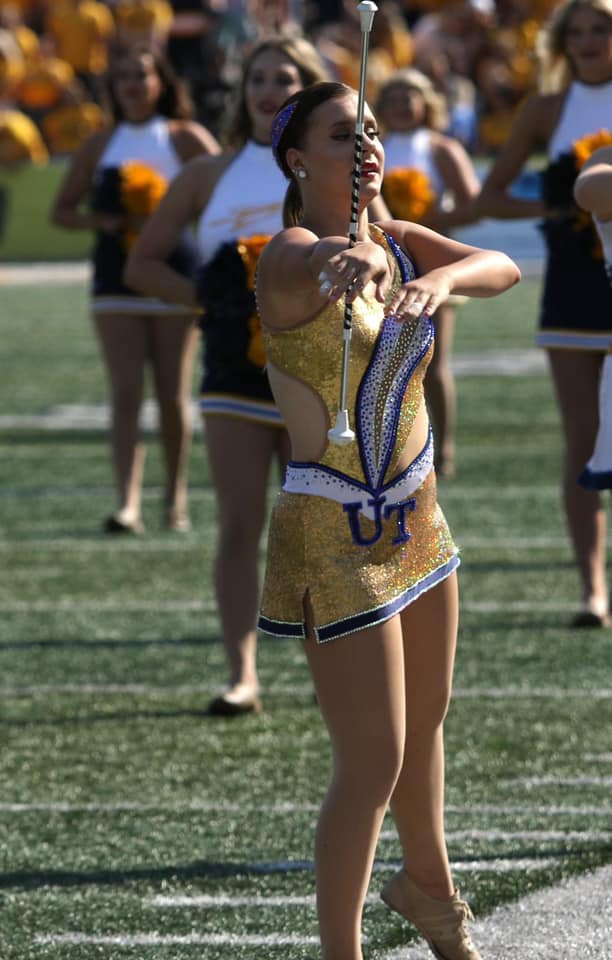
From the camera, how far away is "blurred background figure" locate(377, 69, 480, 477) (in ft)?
29.3

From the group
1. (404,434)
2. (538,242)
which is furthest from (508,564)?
(538,242)

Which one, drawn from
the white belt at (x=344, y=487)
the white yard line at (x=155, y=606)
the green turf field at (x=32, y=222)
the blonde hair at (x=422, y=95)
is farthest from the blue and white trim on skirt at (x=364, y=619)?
the green turf field at (x=32, y=222)

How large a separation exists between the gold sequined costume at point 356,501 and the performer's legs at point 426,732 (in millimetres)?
58

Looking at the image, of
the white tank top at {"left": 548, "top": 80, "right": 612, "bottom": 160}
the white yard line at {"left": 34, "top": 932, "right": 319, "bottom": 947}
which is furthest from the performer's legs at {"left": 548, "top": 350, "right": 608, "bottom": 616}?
the white yard line at {"left": 34, "top": 932, "right": 319, "bottom": 947}

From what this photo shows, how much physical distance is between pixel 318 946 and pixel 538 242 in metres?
16.7

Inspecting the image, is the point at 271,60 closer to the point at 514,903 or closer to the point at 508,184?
the point at 508,184

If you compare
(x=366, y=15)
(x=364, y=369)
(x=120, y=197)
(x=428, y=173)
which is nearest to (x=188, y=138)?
(x=120, y=197)

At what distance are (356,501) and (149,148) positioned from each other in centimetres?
514

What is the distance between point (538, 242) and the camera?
1991cm

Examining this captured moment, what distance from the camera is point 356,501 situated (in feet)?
10.5

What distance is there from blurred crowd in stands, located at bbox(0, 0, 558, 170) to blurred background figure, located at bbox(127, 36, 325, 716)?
1275 cm

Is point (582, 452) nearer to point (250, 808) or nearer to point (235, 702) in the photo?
point (235, 702)

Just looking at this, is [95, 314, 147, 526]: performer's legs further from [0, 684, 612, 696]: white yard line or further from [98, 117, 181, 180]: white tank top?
[0, 684, 612, 696]: white yard line

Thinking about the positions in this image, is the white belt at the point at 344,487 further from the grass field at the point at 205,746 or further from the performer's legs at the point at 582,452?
the performer's legs at the point at 582,452
